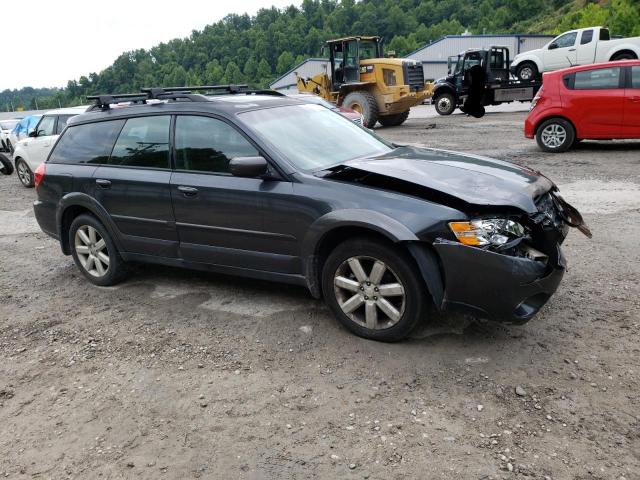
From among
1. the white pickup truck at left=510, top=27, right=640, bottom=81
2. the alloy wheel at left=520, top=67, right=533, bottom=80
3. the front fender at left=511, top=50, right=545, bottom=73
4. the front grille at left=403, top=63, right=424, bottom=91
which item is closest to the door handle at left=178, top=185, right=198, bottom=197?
the front grille at left=403, top=63, right=424, bottom=91

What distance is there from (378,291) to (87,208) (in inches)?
119

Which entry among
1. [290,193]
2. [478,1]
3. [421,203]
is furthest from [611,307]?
[478,1]

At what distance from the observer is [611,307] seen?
4039 millimetres

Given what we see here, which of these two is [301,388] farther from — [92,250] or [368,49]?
[368,49]

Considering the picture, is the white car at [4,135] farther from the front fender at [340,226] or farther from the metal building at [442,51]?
the metal building at [442,51]

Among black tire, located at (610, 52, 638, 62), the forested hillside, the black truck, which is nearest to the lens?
black tire, located at (610, 52, 638, 62)

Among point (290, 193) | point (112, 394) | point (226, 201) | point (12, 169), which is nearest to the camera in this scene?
point (112, 394)

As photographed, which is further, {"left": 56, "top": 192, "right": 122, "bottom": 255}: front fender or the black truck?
the black truck

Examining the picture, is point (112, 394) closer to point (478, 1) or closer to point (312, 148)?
point (312, 148)

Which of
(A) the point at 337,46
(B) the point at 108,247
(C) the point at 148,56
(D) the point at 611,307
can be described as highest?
(C) the point at 148,56

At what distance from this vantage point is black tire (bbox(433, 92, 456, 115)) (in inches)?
938

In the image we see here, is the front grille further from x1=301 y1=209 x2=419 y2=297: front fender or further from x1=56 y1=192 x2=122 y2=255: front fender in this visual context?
x1=301 y1=209 x2=419 y2=297: front fender

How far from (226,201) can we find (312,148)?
79 cm

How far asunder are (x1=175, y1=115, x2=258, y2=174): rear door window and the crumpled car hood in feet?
2.81
